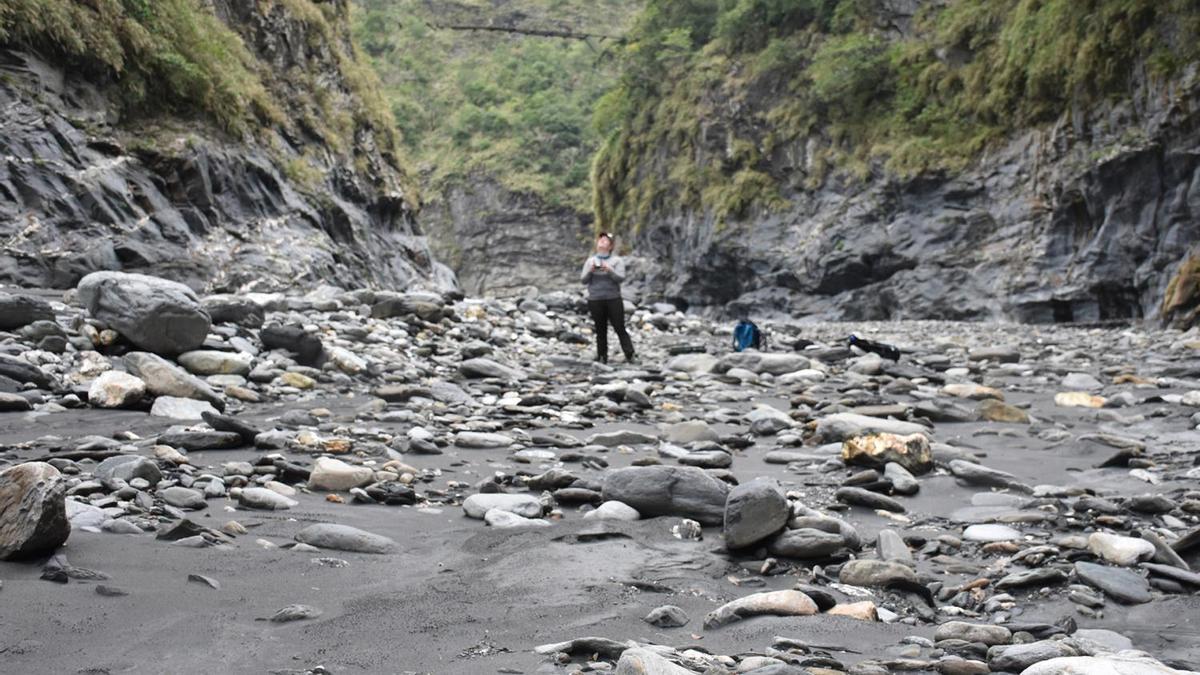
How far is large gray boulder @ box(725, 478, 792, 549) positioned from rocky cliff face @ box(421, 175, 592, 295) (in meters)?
47.7

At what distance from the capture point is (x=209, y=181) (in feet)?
39.4

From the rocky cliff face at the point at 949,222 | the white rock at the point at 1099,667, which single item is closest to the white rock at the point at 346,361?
the white rock at the point at 1099,667

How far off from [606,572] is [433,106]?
63407 mm

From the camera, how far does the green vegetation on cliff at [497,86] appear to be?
178 ft

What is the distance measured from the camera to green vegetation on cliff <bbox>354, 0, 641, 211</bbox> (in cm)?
5425

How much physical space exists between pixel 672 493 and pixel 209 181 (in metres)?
10.9

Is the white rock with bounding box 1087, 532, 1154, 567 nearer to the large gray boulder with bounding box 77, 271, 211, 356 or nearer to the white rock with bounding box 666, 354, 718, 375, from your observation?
the large gray boulder with bounding box 77, 271, 211, 356

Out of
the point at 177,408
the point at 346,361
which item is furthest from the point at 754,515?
the point at 346,361

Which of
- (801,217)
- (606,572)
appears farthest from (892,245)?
(606,572)

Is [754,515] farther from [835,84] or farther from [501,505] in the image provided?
[835,84]

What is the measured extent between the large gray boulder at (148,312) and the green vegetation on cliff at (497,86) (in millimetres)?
45904

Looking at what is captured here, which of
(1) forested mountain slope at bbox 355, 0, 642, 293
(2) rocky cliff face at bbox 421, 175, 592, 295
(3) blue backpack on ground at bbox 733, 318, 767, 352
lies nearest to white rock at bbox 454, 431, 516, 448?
(3) blue backpack on ground at bbox 733, 318, 767, 352

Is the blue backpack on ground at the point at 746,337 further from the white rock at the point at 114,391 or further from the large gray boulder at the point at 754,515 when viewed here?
the large gray boulder at the point at 754,515

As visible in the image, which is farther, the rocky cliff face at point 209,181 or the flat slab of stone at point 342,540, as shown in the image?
the rocky cliff face at point 209,181
